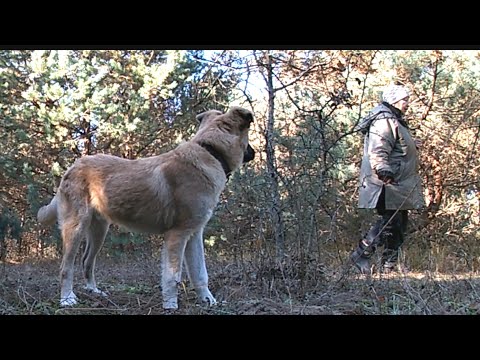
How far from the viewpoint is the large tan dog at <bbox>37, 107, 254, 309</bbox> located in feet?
11.5

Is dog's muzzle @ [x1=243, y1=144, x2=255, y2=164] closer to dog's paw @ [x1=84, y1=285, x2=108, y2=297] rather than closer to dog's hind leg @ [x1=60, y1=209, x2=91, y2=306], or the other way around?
dog's hind leg @ [x1=60, y1=209, x2=91, y2=306]

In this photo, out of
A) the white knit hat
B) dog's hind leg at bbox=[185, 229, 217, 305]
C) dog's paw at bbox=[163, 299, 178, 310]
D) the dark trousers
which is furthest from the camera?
the white knit hat

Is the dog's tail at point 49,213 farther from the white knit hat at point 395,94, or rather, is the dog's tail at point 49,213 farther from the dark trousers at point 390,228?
the white knit hat at point 395,94

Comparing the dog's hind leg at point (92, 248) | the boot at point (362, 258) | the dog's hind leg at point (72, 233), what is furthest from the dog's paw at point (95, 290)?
the boot at point (362, 258)

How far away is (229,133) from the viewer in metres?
3.80

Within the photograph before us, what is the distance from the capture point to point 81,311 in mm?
3271

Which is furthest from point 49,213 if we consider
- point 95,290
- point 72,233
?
point 95,290

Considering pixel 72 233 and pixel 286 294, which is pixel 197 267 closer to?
pixel 286 294

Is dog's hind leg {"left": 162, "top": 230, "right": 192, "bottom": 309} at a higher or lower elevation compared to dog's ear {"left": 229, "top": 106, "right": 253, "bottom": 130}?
lower

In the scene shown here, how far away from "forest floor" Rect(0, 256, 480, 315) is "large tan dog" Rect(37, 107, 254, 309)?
0.17 m

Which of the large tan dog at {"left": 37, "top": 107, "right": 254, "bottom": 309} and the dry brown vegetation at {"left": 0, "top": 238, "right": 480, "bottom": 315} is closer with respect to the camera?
the dry brown vegetation at {"left": 0, "top": 238, "right": 480, "bottom": 315}

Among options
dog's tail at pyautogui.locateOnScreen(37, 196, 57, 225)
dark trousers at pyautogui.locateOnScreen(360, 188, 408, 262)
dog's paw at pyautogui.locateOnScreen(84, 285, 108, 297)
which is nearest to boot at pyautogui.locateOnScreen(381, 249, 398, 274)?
dark trousers at pyautogui.locateOnScreen(360, 188, 408, 262)

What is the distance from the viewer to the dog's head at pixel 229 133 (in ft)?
12.3
